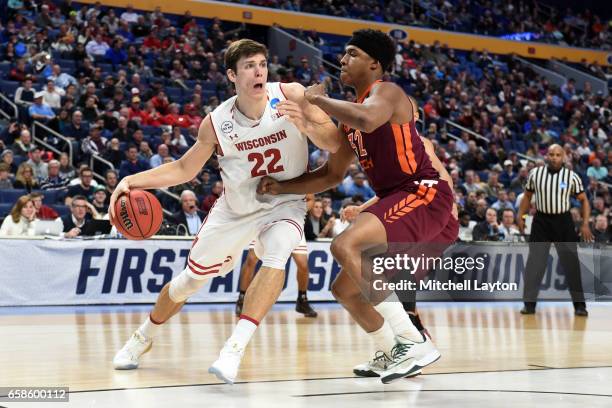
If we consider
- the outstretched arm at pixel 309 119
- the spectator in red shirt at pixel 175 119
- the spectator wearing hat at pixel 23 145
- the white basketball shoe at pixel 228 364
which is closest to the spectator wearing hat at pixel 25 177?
the spectator wearing hat at pixel 23 145

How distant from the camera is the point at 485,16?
2902cm

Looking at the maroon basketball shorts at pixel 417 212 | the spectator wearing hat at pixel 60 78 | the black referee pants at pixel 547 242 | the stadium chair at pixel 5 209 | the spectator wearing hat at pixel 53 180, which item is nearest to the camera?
the maroon basketball shorts at pixel 417 212

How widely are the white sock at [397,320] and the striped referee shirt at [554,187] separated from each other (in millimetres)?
5993

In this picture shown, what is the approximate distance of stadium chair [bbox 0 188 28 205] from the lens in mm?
12477

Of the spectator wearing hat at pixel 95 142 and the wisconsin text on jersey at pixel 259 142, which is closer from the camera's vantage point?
the wisconsin text on jersey at pixel 259 142

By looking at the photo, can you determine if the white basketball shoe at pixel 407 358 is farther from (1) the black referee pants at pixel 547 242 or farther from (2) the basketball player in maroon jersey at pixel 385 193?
(1) the black referee pants at pixel 547 242

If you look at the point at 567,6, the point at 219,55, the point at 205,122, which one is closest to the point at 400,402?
the point at 205,122

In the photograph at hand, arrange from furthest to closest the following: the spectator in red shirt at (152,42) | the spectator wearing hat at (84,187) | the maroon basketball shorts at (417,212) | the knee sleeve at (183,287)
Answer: the spectator in red shirt at (152,42) < the spectator wearing hat at (84,187) < the knee sleeve at (183,287) < the maroon basketball shorts at (417,212)

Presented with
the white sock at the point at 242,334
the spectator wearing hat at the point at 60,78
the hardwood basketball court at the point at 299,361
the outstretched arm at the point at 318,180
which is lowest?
the hardwood basketball court at the point at 299,361

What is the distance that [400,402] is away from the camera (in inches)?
173

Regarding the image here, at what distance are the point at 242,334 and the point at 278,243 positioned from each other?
587 mm

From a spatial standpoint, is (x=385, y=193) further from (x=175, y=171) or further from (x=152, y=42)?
(x=152, y=42)

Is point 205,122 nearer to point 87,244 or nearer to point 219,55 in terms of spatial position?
point 87,244

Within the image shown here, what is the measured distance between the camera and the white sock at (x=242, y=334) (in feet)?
15.9
